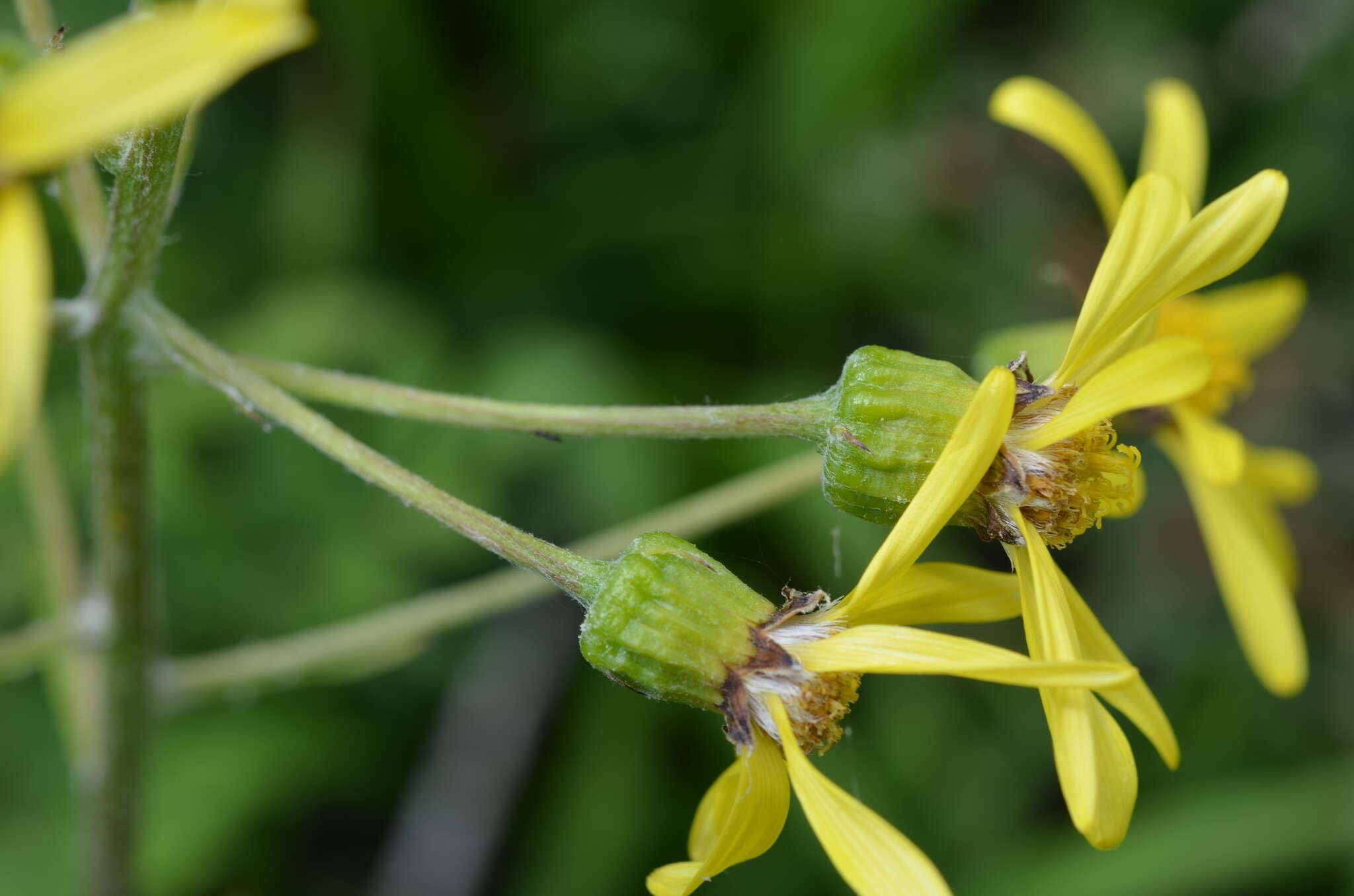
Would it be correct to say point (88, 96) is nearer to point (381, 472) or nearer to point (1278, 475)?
point (381, 472)

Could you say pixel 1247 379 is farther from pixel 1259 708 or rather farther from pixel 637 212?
pixel 637 212

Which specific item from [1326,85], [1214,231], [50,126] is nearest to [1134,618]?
[1326,85]

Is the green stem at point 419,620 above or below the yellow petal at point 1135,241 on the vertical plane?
above

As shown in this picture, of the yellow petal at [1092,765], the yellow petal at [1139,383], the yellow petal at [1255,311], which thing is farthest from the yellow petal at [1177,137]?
the yellow petal at [1092,765]

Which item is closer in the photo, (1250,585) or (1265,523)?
(1250,585)

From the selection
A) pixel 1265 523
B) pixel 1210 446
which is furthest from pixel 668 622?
pixel 1265 523

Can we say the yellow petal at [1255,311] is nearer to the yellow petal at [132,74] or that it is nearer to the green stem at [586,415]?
the green stem at [586,415]

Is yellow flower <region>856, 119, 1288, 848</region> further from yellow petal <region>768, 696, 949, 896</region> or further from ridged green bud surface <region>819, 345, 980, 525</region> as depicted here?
yellow petal <region>768, 696, 949, 896</region>

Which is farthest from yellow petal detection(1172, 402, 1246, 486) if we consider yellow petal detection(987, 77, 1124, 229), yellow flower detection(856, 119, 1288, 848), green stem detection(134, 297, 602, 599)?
green stem detection(134, 297, 602, 599)
